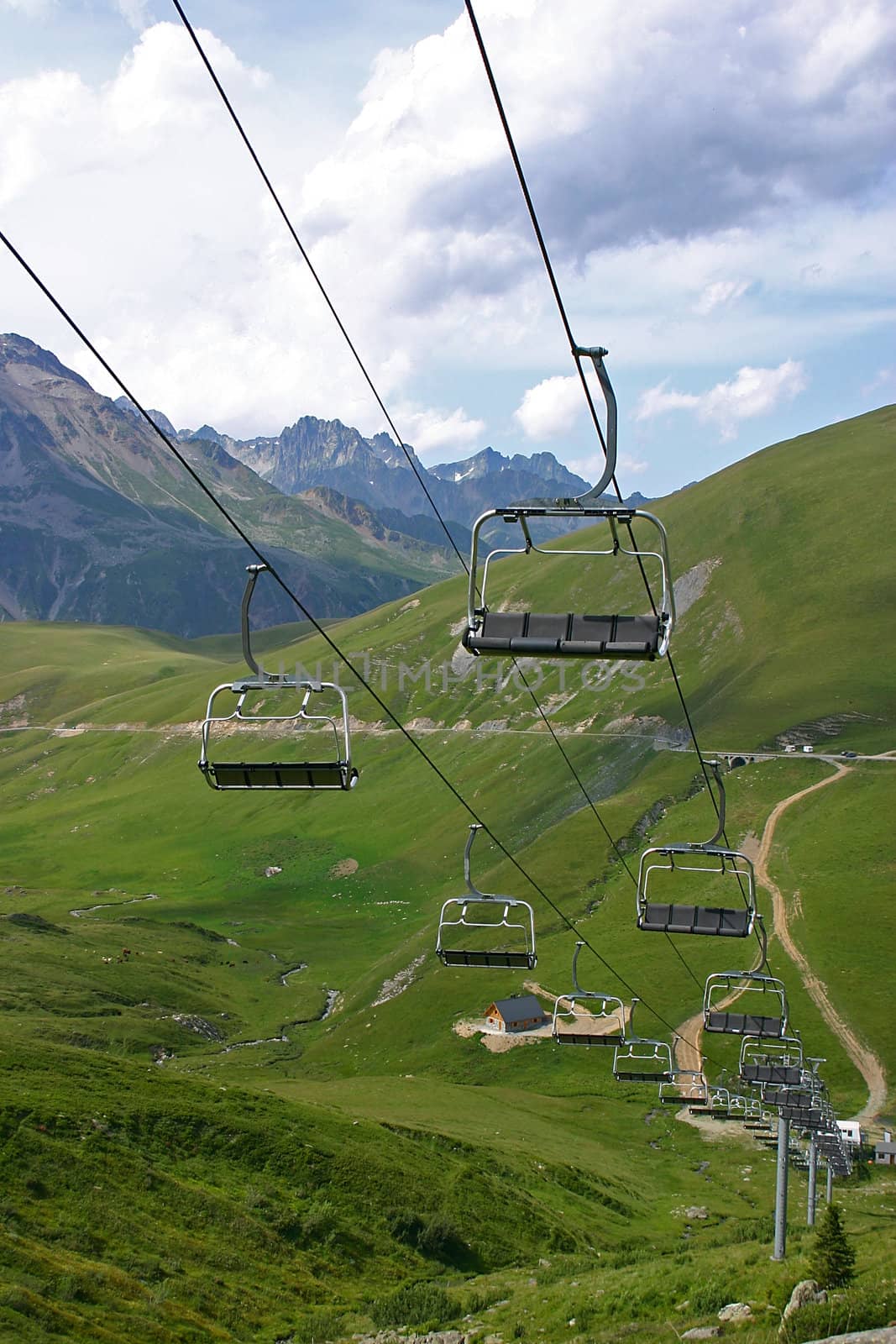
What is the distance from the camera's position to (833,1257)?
98.1 feet

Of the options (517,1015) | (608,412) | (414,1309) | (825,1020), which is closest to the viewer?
(608,412)

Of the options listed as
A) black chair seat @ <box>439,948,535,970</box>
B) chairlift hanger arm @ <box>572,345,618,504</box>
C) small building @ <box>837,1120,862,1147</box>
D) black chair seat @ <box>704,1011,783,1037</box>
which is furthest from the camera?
small building @ <box>837,1120,862,1147</box>

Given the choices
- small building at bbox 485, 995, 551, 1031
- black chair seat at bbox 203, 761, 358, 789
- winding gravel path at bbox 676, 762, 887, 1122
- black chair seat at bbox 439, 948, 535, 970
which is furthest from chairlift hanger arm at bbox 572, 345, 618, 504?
small building at bbox 485, 995, 551, 1031

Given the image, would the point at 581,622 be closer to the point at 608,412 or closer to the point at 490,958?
the point at 608,412

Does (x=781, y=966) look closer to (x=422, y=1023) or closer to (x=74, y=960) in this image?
(x=422, y=1023)

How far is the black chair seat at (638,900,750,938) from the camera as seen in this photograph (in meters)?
32.2

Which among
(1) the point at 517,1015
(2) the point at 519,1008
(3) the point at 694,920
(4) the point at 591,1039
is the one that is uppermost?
(3) the point at 694,920

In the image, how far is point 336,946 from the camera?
6058 inches

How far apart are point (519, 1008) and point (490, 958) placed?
279ft

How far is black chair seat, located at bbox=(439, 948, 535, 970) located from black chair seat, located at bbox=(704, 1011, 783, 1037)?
17.3 meters

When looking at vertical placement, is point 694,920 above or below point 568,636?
below

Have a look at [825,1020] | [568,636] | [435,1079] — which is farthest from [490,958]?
[825,1020]

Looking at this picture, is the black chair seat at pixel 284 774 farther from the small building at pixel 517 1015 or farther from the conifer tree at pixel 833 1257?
the small building at pixel 517 1015

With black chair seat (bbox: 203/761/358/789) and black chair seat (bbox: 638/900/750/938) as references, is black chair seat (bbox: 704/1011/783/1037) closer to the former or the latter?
black chair seat (bbox: 638/900/750/938)
